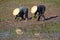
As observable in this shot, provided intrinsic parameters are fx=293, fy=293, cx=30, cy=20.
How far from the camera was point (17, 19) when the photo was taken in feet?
52.6

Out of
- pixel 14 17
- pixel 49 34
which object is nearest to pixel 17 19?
pixel 14 17

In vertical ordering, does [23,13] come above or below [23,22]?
above

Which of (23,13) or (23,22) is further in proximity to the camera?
(23,13)

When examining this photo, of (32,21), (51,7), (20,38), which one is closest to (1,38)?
(20,38)

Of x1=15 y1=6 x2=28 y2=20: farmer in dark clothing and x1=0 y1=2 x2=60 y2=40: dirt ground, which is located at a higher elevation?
x1=15 y1=6 x2=28 y2=20: farmer in dark clothing

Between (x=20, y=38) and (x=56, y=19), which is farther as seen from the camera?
(x=56, y=19)

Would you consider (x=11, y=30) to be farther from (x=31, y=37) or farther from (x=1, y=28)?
(x=31, y=37)

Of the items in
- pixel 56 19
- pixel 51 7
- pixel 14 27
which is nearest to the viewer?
pixel 14 27

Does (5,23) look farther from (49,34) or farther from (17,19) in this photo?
(49,34)

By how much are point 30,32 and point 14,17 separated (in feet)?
11.1

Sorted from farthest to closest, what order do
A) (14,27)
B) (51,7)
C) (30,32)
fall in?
(51,7)
(14,27)
(30,32)

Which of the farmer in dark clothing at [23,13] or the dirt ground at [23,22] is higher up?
the farmer in dark clothing at [23,13]

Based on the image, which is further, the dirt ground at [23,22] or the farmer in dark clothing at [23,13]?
the farmer in dark clothing at [23,13]

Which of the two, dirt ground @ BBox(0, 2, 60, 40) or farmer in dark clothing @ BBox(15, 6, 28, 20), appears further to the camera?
farmer in dark clothing @ BBox(15, 6, 28, 20)
